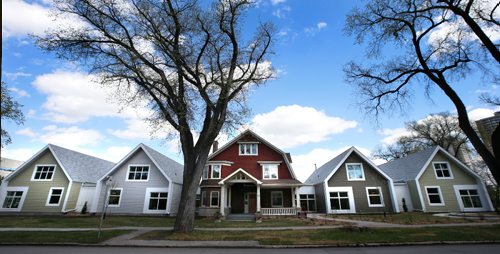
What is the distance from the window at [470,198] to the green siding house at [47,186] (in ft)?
125

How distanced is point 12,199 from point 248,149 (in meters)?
24.1

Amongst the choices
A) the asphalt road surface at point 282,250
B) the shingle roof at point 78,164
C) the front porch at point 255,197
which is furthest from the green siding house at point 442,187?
the shingle roof at point 78,164

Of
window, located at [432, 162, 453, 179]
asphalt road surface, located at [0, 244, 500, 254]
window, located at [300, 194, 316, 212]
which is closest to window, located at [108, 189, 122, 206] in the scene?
asphalt road surface, located at [0, 244, 500, 254]

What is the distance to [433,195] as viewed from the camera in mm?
24844

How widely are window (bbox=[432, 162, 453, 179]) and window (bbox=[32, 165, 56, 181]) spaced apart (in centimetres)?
3958

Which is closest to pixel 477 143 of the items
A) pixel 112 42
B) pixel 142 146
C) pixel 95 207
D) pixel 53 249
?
pixel 53 249

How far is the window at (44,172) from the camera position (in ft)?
83.9

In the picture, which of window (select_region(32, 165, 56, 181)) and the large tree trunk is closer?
the large tree trunk

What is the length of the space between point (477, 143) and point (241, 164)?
20758 millimetres

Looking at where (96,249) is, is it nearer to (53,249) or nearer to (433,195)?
(53,249)

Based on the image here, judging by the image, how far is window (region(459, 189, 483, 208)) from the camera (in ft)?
80.3

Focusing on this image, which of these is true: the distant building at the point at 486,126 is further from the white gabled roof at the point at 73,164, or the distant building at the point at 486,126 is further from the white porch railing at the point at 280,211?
the white gabled roof at the point at 73,164

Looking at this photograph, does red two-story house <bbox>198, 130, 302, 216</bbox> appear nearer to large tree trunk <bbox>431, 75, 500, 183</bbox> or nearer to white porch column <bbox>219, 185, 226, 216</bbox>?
white porch column <bbox>219, 185, 226, 216</bbox>

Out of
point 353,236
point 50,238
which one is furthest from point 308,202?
point 50,238
